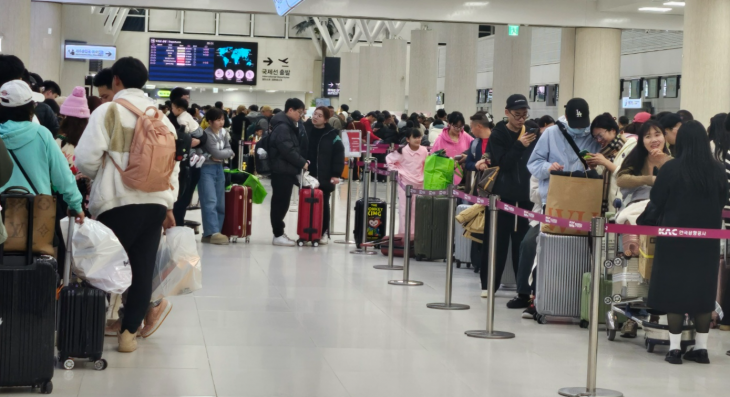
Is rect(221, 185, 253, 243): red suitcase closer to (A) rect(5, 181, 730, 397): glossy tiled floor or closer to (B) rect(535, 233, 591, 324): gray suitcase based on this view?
(A) rect(5, 181, 730, 397): glossy tiled floor

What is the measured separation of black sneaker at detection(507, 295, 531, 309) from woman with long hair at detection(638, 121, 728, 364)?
2.08 metres

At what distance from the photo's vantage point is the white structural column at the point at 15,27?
18.0 meters

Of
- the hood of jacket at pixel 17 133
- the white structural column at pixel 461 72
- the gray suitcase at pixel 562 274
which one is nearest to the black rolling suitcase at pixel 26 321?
the hood of jacket at pixel 17 133

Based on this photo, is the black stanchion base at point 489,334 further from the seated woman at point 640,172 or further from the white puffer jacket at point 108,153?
the white puffer jacket at point 108,153

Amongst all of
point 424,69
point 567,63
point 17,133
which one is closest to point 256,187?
point 17,133

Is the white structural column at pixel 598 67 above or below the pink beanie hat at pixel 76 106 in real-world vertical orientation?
above

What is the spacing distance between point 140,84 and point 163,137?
0.43m

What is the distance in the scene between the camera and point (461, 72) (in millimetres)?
32688

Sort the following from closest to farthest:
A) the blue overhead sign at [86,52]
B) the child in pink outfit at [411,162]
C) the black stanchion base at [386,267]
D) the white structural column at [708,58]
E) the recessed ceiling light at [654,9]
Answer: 1. the black stanchion base at [386,267]
2. the child in pink outfit at [411,162]
3. the white structural column at [708,58]
4. the recessed ceiling light at [654,9]
5. the blue overhead sign at [86,52]

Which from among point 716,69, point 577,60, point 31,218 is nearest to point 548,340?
point 31,218

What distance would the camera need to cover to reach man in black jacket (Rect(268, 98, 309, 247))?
1217 cm

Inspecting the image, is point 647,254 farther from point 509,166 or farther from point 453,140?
point 453,140

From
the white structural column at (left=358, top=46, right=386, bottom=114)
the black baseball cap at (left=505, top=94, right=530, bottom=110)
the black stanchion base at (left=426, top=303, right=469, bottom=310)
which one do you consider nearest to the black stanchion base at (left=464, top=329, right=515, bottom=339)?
the black stanchion base at (left=426, top=303, right=469, bottom=310)

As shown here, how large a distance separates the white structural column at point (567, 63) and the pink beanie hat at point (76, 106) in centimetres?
1894
